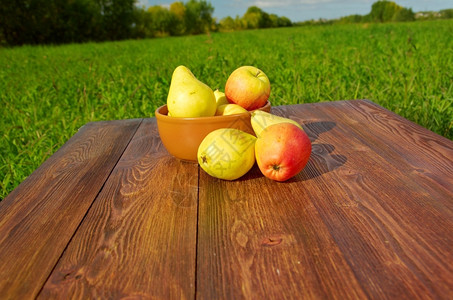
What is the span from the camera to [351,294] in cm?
51

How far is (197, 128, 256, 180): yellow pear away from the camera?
89cm

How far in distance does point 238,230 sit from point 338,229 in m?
0.19

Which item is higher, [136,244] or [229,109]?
[229,109]

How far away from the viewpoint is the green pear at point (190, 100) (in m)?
1.02

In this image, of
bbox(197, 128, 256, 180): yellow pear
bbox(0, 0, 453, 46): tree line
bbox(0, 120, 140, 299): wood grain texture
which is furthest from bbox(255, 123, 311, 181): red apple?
bbox(0, 0, 453, 46): tree line

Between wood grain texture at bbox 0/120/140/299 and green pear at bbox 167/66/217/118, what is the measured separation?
0.94ft

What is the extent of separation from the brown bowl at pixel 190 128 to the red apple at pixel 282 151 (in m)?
0.15

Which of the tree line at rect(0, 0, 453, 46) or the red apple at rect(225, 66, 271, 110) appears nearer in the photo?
the red apple at rect(225, 66, 271, 110)

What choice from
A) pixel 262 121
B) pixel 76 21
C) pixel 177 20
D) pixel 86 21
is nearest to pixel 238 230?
pixel 262 121

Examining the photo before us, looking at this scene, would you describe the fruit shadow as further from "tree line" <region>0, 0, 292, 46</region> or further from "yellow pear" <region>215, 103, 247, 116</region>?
"tree line" <region>0, 0, 292, 46</region>

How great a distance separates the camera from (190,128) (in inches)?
40.6

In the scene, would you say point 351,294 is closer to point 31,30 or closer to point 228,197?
point 228,197

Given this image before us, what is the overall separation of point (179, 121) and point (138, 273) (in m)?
0.53

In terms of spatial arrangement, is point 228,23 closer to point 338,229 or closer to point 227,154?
point 227,154
